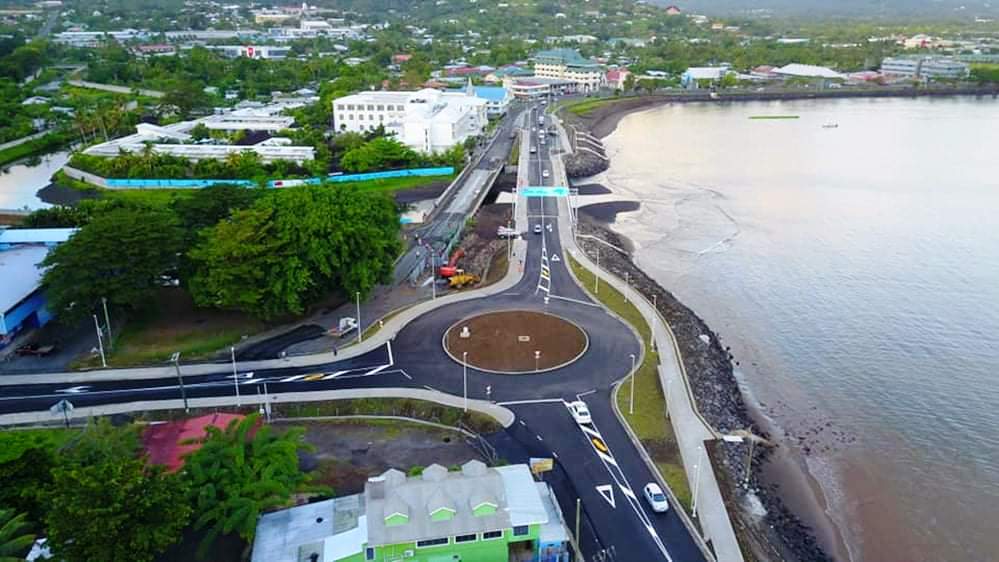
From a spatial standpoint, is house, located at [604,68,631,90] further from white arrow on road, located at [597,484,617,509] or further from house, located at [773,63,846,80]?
white arrow on road, located at [597,484,617,509]

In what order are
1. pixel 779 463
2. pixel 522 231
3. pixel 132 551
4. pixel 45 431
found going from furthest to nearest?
pixel 522 231
pixel 779 463
pixel 45 431
pixel 132 551

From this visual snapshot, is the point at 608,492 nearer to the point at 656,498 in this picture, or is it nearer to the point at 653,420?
the point at 656,498

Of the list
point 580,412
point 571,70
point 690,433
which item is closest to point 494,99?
point 571,70

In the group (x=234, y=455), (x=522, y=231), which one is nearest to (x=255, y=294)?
(x=234, y=455)

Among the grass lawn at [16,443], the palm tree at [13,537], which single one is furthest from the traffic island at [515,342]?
the palm tree at [13,537]

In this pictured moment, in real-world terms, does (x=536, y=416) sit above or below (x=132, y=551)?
below

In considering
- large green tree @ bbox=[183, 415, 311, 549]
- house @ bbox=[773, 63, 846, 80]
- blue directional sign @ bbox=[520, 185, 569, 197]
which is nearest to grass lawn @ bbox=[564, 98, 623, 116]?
house @ bbox=[773, 63, 846, 80]

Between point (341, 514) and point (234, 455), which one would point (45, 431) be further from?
Result: point (341, 514)
